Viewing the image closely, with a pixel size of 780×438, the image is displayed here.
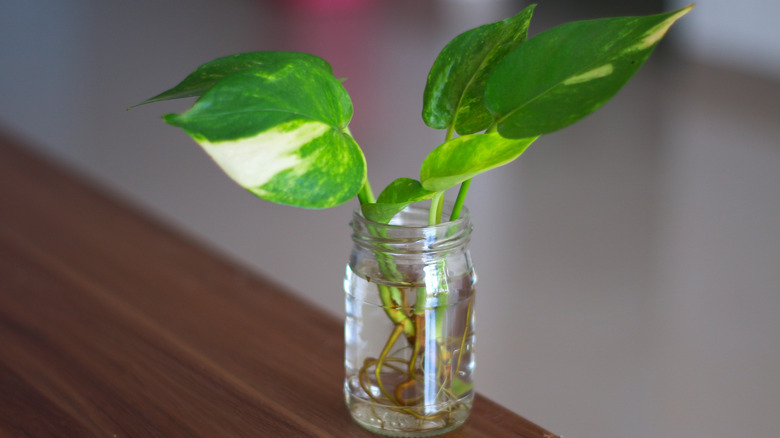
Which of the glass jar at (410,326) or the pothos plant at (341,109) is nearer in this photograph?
the pothos plant at (341,109)

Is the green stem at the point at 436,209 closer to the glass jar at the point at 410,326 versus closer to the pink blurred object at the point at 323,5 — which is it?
the glass jar at the point at 410,326

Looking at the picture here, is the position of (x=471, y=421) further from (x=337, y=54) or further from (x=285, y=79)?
(x=337, y=54)

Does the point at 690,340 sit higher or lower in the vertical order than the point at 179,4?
lower

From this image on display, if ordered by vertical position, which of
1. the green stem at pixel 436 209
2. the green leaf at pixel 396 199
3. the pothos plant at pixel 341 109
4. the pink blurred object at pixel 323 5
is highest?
the pink blurred object at pixel 323 5

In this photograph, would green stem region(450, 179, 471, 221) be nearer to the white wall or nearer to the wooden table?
the wooden table

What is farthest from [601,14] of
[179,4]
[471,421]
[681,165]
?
[471,421]

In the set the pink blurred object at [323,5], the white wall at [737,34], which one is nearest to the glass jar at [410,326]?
the white wall at [737,34]

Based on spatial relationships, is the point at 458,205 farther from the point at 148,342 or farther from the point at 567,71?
the point at 148,342
